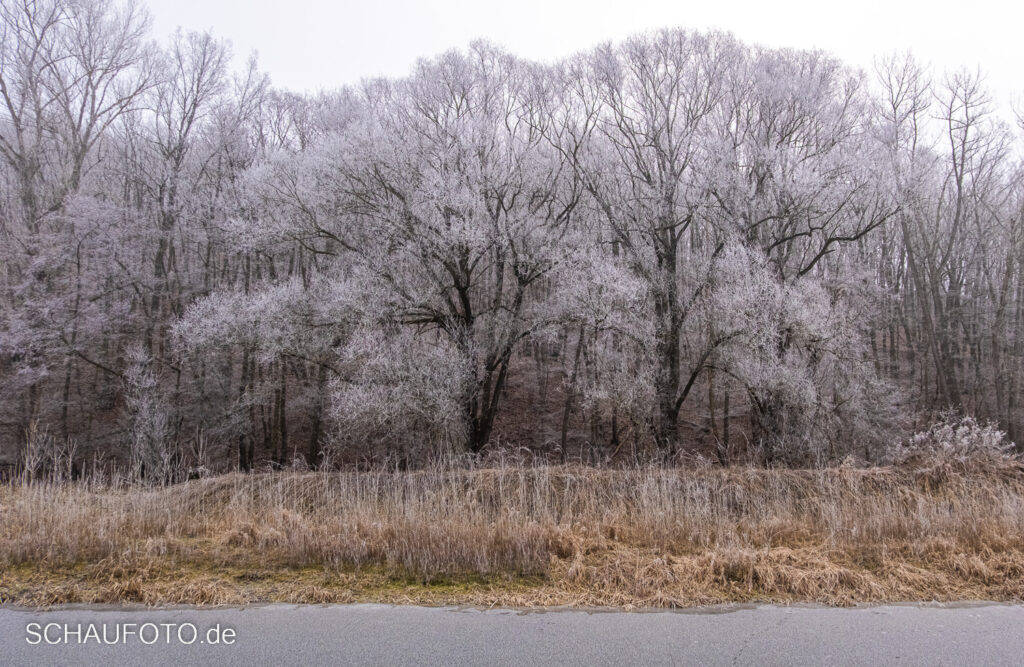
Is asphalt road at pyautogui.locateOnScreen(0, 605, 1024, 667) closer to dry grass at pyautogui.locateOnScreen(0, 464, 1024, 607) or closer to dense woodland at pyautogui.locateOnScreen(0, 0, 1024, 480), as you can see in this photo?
dry grass at pyautogui.locateOnScreen(0, 464, 1024, 607)

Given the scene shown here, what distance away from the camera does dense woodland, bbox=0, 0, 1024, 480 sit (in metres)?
18.0

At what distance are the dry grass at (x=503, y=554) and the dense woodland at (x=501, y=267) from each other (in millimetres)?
9065

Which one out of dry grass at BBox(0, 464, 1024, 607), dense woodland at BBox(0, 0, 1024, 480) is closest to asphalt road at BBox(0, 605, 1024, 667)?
dry grass at BBox(0, 464, 1024, 607)

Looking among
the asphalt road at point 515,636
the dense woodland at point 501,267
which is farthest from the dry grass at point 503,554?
the dense woodland at point 501,267

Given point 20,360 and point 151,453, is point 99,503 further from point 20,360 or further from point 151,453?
point 20,360

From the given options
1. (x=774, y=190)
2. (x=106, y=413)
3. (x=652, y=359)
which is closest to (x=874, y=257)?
(x=774, y=190)

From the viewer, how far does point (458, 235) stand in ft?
58.9

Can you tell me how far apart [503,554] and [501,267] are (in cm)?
1505

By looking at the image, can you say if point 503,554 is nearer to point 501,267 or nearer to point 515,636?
point 515,636

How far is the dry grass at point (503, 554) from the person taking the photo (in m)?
5.59

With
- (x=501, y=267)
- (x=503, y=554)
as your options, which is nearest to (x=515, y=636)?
(x=503, y=554)

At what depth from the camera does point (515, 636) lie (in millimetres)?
4789

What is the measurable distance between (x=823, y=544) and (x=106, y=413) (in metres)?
26.0

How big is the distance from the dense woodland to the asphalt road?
37.4ft
